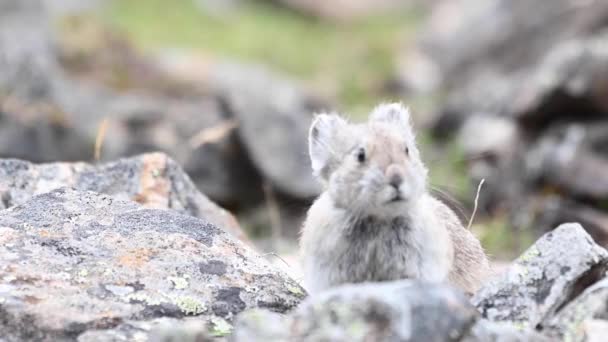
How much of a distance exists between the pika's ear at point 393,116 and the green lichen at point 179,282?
79.6 inches

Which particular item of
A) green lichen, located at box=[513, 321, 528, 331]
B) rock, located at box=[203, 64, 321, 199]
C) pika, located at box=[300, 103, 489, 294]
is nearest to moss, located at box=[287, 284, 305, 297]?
pika, located at box=[300, 103, 489, 294]

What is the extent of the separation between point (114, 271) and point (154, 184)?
2456 millimetres

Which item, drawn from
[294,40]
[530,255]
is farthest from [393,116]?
[294,40]

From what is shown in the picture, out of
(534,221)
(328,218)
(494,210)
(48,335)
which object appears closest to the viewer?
(48,335)

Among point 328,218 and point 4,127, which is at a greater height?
point 4,127

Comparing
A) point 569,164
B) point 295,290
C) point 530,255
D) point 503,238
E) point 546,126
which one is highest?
point 546,126

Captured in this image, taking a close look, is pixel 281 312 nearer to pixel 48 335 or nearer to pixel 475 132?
pixel 48 335

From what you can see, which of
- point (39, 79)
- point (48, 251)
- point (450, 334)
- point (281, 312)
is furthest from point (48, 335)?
point (39, 79)

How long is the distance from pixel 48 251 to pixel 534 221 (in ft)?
35.4

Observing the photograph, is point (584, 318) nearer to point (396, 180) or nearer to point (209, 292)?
point (396, 180)

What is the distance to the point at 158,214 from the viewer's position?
8289 mm

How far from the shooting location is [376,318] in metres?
5.75

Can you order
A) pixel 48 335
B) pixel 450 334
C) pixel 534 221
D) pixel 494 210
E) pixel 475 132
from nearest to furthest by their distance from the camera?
1. pixel 450 334
2. pixel 48 335
3. pixel 534 221
4. pixel 494 210
5. pixel 475 132

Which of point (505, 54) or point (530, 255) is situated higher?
point (505, 54)
